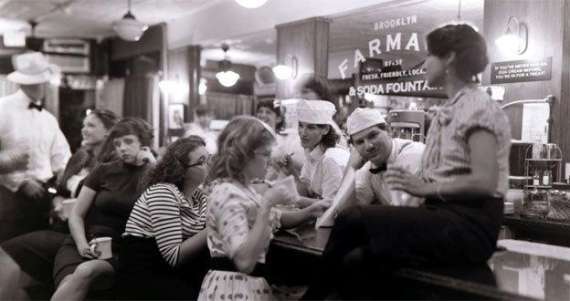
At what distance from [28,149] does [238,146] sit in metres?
3.69

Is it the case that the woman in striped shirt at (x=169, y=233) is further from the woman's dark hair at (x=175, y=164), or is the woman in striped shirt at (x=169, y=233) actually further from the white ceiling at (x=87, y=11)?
the white ceiling at (x=87, y=11)

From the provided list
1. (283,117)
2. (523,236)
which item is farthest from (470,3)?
(523,236)

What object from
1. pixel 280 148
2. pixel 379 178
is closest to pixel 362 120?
pixel 379 178

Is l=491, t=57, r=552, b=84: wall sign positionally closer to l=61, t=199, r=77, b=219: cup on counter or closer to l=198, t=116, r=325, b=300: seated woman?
l=198, t=116, r=325, b=300: seated woman

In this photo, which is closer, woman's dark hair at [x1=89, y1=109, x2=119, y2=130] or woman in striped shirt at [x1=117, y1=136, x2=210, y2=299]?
woman in striped shirt at [x1=117, y1=136, x2=210, y2=299]

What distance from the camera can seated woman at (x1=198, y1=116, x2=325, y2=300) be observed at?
2094mm

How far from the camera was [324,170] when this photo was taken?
329 centimetres

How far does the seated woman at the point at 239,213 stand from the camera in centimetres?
209

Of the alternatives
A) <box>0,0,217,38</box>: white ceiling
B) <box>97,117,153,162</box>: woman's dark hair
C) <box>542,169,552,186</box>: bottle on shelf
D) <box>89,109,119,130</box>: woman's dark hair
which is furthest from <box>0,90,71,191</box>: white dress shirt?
<box>0,0,217,38</box>: white ceiling

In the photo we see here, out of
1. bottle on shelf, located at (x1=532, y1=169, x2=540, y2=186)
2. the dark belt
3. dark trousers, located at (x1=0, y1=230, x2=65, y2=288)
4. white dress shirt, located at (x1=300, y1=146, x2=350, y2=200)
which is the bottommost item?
dark trousers, located at (x1=0, y1=230, x2=65, y2=288)

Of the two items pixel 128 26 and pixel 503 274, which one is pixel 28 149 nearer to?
pixel 128 26

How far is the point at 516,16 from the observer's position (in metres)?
5.33

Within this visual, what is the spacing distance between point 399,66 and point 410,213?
5.01 meters

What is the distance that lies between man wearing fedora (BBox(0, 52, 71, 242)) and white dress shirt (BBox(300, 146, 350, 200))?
2434 millimetres
